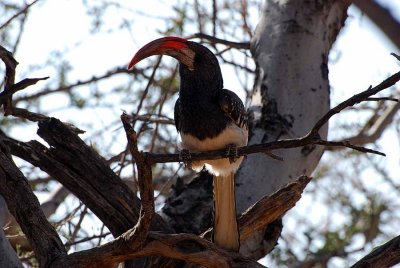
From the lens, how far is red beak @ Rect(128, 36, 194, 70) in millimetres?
2881

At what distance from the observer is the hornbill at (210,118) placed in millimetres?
2924

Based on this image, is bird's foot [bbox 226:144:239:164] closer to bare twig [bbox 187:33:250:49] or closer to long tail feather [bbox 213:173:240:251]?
long tail feather [bbox 213:173:240:251]

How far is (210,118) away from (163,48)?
42 cm

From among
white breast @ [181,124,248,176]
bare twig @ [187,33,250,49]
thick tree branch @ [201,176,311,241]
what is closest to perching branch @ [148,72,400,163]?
thick tree branch @ [201,176,311,241]

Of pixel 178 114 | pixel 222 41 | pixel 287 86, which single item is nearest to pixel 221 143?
pixel 178 114

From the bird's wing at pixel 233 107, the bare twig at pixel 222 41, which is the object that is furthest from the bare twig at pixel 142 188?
the bare twig at pixel 222 41

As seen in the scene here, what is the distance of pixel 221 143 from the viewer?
3.03 m

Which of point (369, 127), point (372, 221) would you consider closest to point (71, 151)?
point (369, 127)

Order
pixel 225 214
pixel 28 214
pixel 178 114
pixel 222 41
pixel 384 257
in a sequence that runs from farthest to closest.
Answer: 1. pixel 222 41
2. pixel 178 114
3. pixel 225 214
4. pixel 28 214
5. pixel 384 257

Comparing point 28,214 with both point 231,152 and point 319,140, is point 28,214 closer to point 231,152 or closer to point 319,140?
point 231,152

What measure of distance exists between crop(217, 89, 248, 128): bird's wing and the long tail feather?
279 mm

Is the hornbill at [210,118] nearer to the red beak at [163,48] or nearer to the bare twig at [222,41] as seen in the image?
the red beak at [163,48]

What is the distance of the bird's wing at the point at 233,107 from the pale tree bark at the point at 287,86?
314 millimetres

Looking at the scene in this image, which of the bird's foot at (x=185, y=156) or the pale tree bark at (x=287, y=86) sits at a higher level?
the pale tree bark at (x=287, y=86)
